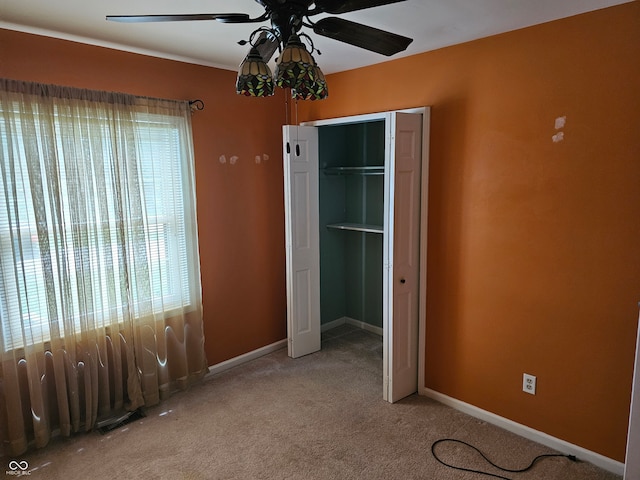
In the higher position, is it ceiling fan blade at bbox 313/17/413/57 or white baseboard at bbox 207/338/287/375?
ceiling fan blade at bbox 313/17/413/57

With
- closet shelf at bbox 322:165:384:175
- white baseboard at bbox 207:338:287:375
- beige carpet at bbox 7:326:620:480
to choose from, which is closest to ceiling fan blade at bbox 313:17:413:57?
closet shelf at bbox 322:165:384:175

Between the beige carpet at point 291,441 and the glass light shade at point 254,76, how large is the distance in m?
2.03

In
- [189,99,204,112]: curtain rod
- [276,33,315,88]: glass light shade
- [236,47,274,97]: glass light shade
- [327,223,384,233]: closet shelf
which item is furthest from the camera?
[327,223,384,233]: closet shelf

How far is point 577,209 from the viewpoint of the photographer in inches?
92.4

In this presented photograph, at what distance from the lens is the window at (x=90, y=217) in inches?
94.5

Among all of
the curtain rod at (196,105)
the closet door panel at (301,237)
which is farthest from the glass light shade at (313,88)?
the closet door panel at (301,237)

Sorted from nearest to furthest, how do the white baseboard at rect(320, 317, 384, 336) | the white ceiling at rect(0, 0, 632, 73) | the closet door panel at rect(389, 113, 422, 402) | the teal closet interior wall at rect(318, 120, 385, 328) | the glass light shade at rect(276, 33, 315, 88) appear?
the glass light shade at rect(276, 33, 315, 88)
the white ceiling at rect(0, 0, 632, 73)
the closet door panel at rect(389, 113, 422, 402)
the teal closet interior wall at rect(318, 120, 385, 328)
the white baseboard at rect(320, 317, 384, 336)

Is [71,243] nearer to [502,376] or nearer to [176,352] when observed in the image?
[176,352]

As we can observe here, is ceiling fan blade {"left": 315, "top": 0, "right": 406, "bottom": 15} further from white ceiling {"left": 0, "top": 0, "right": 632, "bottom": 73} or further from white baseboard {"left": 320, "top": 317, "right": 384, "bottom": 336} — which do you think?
white baseboard {"left": 320, "top": 317, "right": 384, "bottom": 336}

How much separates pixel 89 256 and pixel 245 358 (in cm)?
166

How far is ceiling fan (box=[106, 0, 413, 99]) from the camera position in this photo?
4.91ft

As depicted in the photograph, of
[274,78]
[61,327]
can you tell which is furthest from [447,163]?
[61,327]

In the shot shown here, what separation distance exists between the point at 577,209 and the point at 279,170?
2400mm
